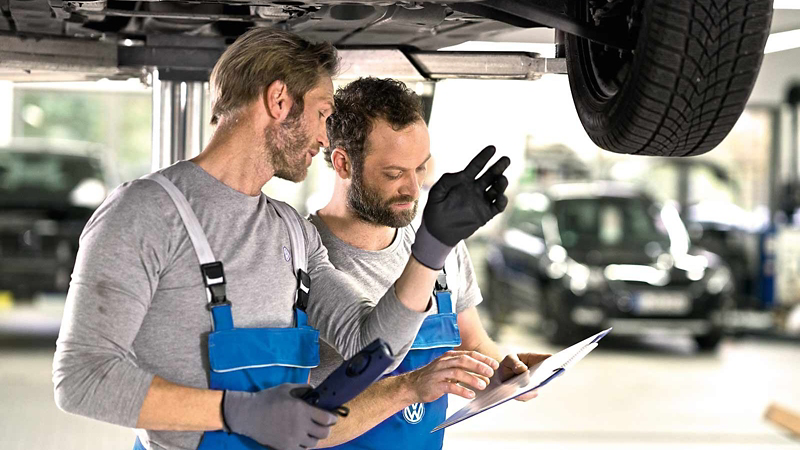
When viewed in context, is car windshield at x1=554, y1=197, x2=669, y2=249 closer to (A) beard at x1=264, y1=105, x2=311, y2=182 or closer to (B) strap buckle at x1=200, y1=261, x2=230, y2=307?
(A) beard at x1=264, y1=105, x2=311, y2=182

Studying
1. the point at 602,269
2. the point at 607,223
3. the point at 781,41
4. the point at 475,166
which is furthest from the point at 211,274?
the point at 607,223

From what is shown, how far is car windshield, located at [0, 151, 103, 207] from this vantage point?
8727 mm

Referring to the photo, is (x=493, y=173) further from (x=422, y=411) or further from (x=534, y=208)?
(x=534, y=208)

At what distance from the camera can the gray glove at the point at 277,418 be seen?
5.52 ft

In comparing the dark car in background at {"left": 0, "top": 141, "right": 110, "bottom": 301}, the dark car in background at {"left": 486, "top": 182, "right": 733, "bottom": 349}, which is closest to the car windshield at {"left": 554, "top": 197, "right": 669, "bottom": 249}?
the dark car in background at {"left": 486, "top": 182, "right": 733, "bottom": 349}

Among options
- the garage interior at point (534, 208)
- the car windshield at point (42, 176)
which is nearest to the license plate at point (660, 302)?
the garage interior at point (534, 208)

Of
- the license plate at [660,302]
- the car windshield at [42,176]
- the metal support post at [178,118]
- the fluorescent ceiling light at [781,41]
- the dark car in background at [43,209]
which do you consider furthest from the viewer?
the license plate at [660,302]

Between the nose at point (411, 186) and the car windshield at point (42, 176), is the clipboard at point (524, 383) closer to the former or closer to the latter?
the nose at point (411, 186)

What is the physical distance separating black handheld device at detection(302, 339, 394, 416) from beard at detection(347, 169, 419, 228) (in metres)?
0.73

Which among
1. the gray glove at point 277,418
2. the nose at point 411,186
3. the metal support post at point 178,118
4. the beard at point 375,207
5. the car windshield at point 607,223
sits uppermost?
the metal support post at point 178,118

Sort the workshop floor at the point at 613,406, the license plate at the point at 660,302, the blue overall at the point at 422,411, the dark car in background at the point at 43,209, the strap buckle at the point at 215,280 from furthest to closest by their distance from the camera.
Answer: the license plate at the point at 660,302
the dark car in background at the point at 43,209
the workshop floor at the point at 613,406
the blue overall at the point at 422,411
the strap buckle at the point at 215,280

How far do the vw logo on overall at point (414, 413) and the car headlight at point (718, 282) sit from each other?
281 inches

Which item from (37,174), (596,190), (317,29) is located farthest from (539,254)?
(317,29)

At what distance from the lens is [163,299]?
1.81 metres
